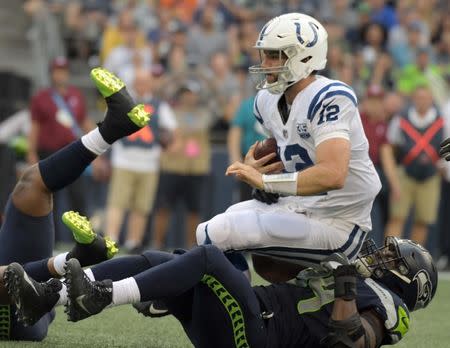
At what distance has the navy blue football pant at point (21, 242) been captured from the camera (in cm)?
563

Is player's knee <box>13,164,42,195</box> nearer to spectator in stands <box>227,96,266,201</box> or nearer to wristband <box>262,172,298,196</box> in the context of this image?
wristband <box>262,172,298,196</box>

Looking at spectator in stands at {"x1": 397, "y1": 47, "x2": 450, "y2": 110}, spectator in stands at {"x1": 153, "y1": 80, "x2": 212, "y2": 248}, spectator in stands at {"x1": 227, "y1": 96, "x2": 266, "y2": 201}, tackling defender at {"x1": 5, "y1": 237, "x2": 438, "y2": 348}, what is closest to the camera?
tackling defender at {"x1": 5, "y1": 237, "x2": 438, "y2": 348}

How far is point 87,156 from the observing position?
5.77m

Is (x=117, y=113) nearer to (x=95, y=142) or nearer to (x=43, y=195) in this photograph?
(x=95, y=142)

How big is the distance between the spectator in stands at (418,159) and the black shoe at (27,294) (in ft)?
22.5

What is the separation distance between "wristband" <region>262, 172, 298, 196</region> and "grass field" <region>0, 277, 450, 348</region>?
1.05m

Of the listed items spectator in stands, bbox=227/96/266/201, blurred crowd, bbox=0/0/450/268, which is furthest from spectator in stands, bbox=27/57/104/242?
spectator in stands, bbox=227/96/266/201

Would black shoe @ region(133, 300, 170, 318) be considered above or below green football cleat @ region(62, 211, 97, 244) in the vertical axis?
below

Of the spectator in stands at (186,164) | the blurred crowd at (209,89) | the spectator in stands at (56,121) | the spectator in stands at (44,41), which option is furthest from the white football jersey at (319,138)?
the spectator in stands at (44,41)

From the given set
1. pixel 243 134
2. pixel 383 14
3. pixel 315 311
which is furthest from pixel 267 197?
pixel 383 14

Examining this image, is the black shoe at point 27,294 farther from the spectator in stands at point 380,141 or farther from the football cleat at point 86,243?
the spectator in stands at point 380,141

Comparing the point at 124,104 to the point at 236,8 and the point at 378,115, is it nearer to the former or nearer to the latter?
the point at 378,115

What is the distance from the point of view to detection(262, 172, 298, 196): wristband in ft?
17.5

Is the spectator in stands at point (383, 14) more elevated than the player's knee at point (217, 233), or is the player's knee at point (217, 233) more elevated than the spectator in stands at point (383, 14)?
the spectator in stands at point (383, 14)
